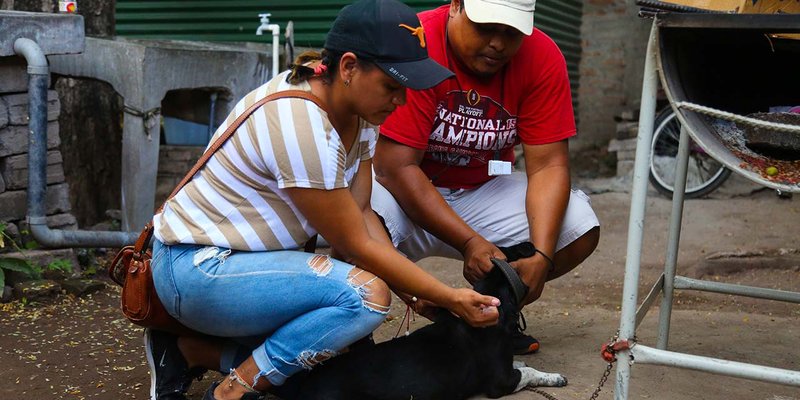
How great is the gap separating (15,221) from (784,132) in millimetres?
3810

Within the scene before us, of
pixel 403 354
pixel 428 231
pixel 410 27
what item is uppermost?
pixel 410 27

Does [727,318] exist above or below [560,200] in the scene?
below

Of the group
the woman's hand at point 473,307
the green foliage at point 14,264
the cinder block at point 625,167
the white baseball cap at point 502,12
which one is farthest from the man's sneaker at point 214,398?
the cinder block at point 625,167

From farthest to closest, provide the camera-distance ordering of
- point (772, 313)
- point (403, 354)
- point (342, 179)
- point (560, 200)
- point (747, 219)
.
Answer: point (747, 219)
point (772, 313)
point (560, 200)
point (403, 354)
point (342, 179)

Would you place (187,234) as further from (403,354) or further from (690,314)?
(690,314)

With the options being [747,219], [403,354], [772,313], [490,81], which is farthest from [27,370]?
[747,219]

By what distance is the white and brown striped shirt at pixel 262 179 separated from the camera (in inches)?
105

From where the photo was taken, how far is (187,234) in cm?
282

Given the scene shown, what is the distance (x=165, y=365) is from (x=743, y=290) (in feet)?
6.81

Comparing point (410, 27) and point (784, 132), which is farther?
point (410, 27)

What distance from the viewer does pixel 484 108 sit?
3.41 metres

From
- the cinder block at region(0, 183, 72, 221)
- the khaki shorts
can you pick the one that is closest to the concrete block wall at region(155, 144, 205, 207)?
the cinder block at region(0, 183, 72, 221)

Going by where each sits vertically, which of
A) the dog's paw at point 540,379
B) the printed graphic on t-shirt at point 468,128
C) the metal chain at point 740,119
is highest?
the metal chain at point 740,119

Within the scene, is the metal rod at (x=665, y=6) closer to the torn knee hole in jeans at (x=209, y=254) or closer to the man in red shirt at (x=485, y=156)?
the man in red shirt at (x=485, y=156)
